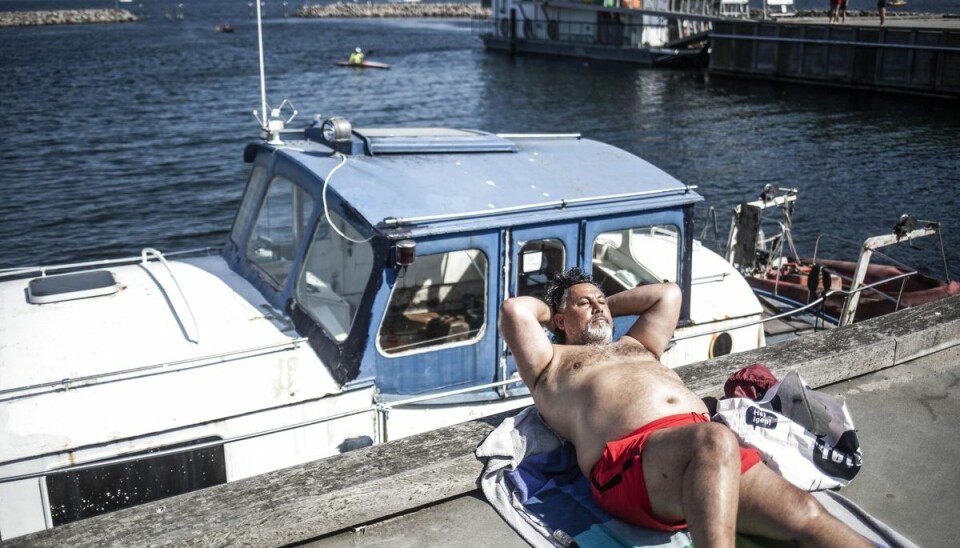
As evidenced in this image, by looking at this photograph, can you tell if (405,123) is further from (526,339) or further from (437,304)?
(526,339)

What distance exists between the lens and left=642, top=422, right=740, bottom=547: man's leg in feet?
11.6

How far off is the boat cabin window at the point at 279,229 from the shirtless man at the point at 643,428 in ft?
10.0

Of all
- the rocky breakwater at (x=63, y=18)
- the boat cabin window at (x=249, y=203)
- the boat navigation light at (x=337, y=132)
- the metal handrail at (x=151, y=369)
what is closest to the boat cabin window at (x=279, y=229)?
the boat cabin window at (x=249, y=203)

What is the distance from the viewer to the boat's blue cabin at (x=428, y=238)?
Answer: 6.47 meters

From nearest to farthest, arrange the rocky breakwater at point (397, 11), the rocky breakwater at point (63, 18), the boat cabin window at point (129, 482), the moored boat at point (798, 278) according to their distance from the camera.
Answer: the boat cabin window at point (129, 482) → the moored boat at point (798, 278) → the rocky breakwater at point (63, 18) → the rocky breakwater at point (397, 11)

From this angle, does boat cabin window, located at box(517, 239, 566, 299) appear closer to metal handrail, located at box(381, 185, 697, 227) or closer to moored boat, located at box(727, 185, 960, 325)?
metal handrail, located at box(381, 185, 697, 227)

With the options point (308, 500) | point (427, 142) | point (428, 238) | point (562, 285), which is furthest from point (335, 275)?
point (308, 500)

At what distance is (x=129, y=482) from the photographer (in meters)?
5.89

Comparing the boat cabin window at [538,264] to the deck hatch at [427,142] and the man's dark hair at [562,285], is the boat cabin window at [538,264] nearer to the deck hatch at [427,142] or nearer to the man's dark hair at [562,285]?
the deck hatch at [427,142]

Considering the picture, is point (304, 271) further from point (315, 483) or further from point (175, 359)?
point (315, 483)

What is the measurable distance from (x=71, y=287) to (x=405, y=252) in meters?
2.94

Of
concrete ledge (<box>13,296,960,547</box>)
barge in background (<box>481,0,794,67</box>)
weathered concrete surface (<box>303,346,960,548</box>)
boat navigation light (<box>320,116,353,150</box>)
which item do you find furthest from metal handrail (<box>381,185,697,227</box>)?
barge in background (<box>481,0,794,67</box>)

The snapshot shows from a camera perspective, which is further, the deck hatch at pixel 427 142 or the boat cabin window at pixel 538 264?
the deck hatch at pixel 427 142

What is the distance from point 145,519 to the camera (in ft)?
13.5
